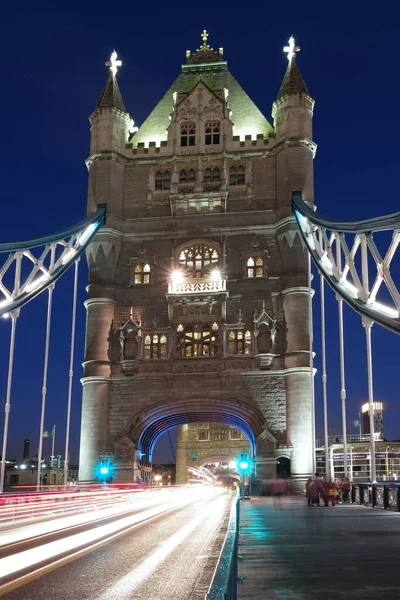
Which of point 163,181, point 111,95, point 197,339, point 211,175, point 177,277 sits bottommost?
point 197,339

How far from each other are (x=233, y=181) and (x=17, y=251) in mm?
17273

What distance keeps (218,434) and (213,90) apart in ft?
152

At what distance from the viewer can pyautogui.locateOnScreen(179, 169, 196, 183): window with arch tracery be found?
47.2m

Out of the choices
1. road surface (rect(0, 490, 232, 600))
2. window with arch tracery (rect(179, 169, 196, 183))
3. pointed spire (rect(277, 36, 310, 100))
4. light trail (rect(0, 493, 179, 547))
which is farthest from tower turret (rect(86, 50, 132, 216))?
road surface (rect(0, 490, 232, 600))

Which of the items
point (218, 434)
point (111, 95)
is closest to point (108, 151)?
point (111, 95)

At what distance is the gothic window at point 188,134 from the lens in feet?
158

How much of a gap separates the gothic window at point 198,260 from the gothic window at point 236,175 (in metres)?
4.77

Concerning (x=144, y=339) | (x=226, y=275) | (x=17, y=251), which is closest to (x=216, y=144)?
(x=226, y=275)

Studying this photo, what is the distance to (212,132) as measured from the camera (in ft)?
159

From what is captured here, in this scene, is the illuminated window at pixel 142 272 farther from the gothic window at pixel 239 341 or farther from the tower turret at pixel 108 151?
the gothic window at pixel 239 341

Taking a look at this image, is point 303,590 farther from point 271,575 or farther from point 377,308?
point 377,308

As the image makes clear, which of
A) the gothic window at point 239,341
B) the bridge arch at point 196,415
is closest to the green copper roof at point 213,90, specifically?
the gothic window at point 239,341

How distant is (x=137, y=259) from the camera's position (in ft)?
149

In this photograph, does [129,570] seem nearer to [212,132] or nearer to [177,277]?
[177,277]
